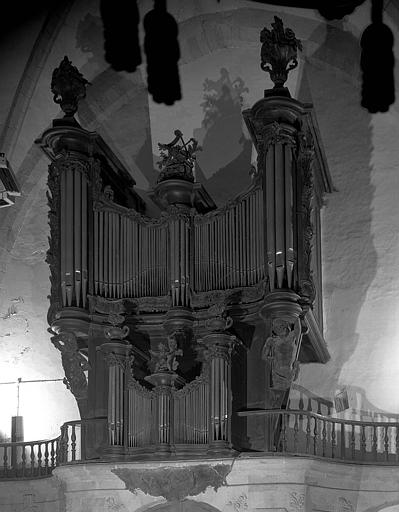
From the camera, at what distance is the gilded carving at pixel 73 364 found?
19516 mm

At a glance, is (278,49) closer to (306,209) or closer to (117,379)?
(306,209)

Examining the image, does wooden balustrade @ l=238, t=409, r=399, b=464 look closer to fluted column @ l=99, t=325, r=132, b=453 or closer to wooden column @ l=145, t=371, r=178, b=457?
wooden column @ l=145, t=371, r=178, b=457

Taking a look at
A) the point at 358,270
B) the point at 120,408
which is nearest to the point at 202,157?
the point at 358,270

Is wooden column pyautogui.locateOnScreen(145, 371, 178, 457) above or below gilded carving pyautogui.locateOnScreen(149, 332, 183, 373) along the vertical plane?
below

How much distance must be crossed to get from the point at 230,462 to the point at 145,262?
11.2 ft

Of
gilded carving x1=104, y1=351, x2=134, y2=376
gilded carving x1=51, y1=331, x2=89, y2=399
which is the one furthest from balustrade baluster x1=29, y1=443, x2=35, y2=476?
gilded carving x1=104, y1=351, x2=134, y2=376

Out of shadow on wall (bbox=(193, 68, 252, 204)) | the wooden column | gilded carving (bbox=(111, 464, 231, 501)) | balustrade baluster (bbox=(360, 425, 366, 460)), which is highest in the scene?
shadow on wall (bbox=(193, 68, 252, 204))

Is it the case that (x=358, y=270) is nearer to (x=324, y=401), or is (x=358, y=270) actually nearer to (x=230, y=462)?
(x=324, y=401)

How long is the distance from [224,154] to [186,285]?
372 cm

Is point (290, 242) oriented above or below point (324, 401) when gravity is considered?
above

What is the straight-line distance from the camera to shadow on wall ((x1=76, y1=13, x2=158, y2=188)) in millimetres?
23328

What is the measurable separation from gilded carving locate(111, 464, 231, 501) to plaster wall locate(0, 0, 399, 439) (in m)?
3.32

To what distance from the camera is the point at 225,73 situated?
23.0 meters

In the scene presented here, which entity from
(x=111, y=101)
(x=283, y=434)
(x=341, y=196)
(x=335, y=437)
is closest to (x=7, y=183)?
(x=111, y=101)
